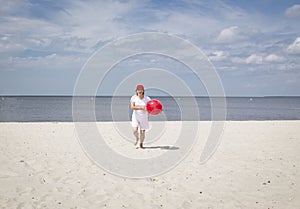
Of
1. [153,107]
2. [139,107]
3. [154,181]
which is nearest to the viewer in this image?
[154,181]

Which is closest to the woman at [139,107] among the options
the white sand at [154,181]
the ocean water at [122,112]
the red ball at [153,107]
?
the red ball at [153,107]

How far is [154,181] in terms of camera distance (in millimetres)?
6473

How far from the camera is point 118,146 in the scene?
1052 cm

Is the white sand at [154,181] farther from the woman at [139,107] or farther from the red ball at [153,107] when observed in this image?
the red ball at [153,107]

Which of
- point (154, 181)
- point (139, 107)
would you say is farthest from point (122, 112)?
point (154, 181)

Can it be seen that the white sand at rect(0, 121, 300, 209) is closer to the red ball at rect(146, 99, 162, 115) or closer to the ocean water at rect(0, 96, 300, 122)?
the red ball at rect(146, 99, 162, 115)

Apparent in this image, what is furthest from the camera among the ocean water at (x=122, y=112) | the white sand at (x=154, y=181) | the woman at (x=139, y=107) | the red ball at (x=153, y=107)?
Result: the ocean water at (x=122, y=112)

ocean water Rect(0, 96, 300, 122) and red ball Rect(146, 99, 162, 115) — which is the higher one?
ocean water Rect(0, 96, 300, 122)

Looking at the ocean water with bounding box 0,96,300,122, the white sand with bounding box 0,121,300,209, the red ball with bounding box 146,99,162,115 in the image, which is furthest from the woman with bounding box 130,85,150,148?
the ocean water with bounding box 0,96,300,122

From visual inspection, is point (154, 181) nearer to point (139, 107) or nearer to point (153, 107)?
point (153, 107)

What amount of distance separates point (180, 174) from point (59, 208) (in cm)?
309

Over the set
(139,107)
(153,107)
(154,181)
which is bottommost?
(154,181)

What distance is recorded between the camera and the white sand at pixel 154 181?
17.3ft

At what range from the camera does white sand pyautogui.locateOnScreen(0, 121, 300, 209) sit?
5.26 metres
